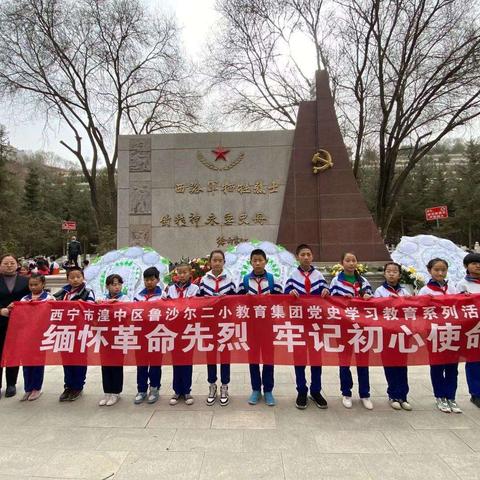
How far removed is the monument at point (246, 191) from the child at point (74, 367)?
5567 millimetres

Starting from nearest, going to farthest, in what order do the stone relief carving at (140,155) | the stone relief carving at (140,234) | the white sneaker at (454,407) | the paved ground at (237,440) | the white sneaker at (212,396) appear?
the paved ground at (237,440), the white sneaker at (454,407), the white sneaker at (212,396), the stone relief carving at (140,234), the stone relief carving at (140,155)

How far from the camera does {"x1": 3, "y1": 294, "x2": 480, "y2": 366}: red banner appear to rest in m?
3.18

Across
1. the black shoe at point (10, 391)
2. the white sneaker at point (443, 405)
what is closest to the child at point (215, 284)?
the white sneaker at point (443, 405)

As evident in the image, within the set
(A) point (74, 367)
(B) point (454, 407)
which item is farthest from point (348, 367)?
(A) point (74, 367)

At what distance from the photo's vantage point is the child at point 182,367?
331 cm

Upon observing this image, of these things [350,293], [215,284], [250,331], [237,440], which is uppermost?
[215,284]

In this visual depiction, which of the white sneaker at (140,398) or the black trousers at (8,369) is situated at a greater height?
the black trousers at (8,369)

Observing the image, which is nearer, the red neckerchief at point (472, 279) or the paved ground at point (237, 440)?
the paved ground at point (237, 440)

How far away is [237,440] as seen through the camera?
2.55m

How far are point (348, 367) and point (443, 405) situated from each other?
0.83m

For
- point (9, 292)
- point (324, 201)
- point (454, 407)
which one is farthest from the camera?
point (324, 201)

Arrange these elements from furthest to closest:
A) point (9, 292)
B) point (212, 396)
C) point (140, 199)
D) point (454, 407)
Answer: point (140, 199)
point (9, 292)
point (212, 396)
point (454, 407)

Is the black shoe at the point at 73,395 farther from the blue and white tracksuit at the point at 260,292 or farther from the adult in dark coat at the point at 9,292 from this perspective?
the blue and white tracksuit at the point at 260,292

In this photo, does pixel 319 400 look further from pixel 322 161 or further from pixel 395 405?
pixel 322 161
